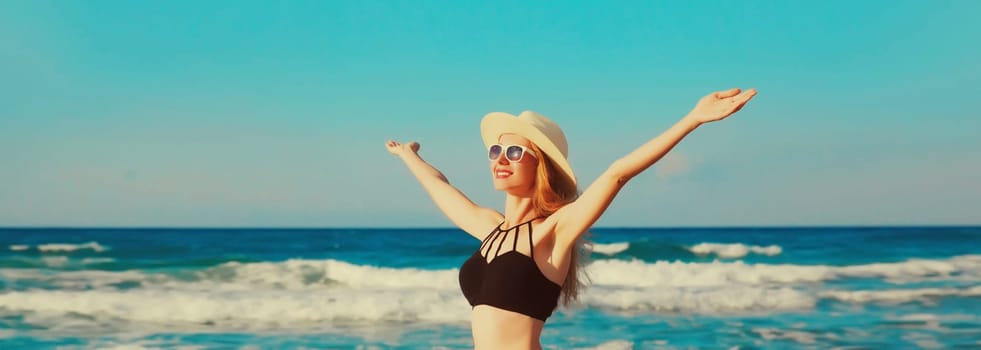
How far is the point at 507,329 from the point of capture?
12.3ft

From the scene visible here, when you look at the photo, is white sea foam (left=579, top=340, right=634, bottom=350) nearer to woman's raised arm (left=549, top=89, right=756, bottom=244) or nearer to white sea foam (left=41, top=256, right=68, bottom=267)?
woman's raised arm (left=549, top=89, right=756, bottom=244)

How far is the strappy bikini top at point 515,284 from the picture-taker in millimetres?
3709

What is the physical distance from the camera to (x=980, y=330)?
39.6ft

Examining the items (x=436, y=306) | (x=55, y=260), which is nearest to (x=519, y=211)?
(x=436, y=306)

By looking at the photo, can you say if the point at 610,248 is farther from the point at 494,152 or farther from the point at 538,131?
the point at 538,131

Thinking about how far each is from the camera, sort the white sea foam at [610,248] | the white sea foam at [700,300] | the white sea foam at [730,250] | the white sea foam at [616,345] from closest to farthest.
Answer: the white sea foam at [616,345], the white sea foam at [700,300], the white sea foam at [610,248], the white sea foam at [730,250]

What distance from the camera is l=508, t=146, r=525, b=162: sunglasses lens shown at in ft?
12.5

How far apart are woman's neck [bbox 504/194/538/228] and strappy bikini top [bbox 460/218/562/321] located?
89 millimetres

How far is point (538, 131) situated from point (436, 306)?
1048 centimetres

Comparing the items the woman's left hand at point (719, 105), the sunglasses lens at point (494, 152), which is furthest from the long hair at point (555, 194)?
the woman's left hand at point (719, 105)

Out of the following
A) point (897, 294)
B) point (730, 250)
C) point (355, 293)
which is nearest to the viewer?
point (897, 294)

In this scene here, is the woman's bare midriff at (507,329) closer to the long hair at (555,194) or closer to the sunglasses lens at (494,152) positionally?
the long hair at (555,194)

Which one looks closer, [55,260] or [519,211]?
[519,211]

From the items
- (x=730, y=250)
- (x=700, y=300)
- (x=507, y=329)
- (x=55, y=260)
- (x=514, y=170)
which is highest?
(x=730, y=250)
